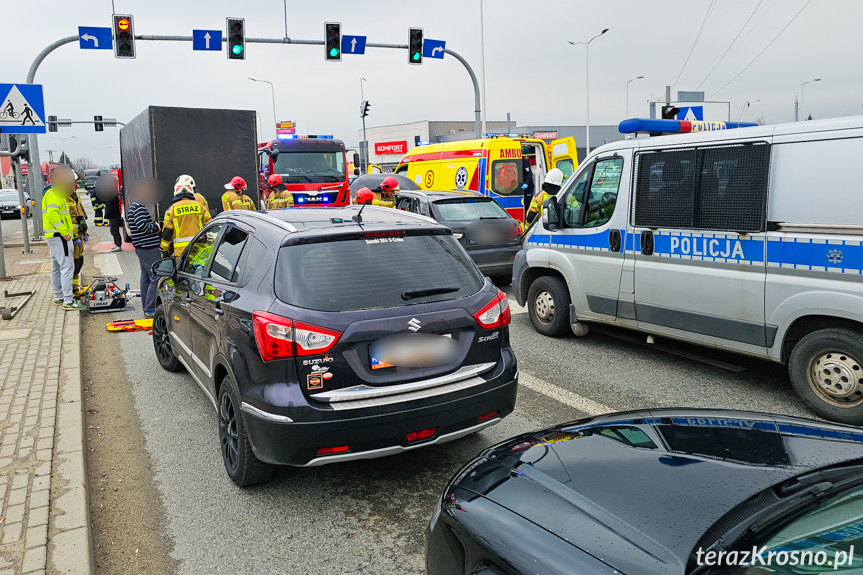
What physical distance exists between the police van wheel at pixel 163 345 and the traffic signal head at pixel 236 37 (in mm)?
14393

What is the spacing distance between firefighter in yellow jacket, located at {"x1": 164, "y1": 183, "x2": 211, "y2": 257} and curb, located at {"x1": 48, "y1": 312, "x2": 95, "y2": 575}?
281 cm

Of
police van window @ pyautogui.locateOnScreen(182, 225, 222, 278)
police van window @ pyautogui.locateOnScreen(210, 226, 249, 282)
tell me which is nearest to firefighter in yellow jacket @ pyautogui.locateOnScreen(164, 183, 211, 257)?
police van window @ pyautogui.locateOnScreen(182, 225, 222, 278)

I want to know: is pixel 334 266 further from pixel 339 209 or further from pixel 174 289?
pixel 174 289

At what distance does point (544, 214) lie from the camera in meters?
7.62

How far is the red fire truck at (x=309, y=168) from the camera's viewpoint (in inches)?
741

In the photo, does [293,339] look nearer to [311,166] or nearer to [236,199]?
[236,199]

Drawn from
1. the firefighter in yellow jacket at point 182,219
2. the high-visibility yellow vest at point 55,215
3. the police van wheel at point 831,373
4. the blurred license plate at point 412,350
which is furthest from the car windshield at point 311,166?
Answer: the blurred license plate at point 412,350

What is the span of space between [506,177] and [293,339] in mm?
12598

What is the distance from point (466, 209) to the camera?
1065 cm

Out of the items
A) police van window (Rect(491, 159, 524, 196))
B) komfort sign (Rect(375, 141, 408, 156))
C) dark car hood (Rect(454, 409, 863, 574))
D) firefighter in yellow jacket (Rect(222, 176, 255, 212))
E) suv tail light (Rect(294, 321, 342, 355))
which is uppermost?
komfort sign (Rect(375, 141, 408, 156))

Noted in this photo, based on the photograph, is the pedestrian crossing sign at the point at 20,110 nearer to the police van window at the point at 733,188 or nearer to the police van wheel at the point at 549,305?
the police van wheel at the point at 549,305

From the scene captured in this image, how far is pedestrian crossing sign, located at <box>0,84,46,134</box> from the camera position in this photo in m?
10.9

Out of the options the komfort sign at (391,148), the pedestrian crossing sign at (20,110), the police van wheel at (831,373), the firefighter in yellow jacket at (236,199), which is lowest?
the police van wheel at (831,373)

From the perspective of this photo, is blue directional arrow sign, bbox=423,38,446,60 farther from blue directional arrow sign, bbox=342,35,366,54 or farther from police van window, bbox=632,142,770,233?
police van window, bbox=632,142,770,233
